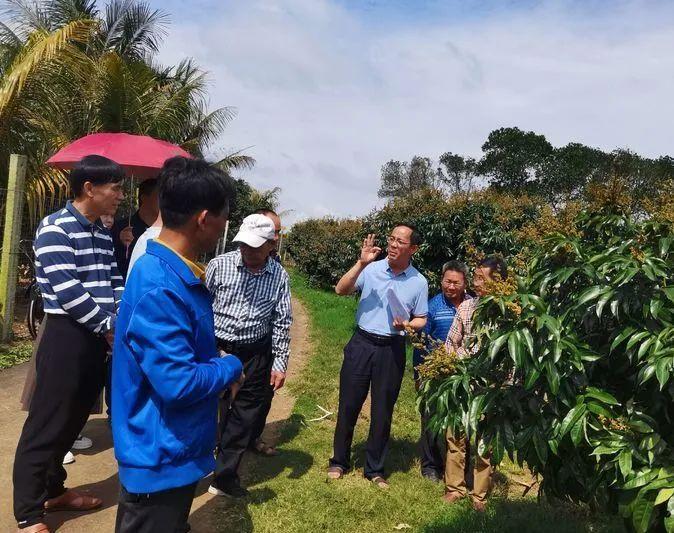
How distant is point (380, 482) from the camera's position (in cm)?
436

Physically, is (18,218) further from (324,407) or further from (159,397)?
(159,397)

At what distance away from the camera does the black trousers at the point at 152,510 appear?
2.14 m

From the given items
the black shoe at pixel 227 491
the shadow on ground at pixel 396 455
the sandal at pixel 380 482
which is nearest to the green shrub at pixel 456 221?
the shadow on ground at pixel 396 455

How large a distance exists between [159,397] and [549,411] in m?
1.47

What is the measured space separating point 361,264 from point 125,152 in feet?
8.11

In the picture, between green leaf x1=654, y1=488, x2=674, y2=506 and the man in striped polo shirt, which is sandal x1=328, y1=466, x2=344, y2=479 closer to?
the man in striped polo shirt

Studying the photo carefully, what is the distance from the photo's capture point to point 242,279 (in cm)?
395

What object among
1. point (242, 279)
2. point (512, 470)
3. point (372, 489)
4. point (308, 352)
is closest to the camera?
point (242, 279)

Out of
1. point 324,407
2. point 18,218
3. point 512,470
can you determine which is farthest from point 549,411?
point 18,218

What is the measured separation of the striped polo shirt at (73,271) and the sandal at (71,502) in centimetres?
116

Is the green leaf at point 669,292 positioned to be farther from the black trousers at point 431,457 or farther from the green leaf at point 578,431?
the black trousers at point 431,457

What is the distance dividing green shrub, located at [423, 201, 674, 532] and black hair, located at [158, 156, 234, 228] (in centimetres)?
111

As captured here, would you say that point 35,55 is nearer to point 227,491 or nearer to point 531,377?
point 227,491

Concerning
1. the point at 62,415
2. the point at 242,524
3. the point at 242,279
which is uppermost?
the point at 242,279
